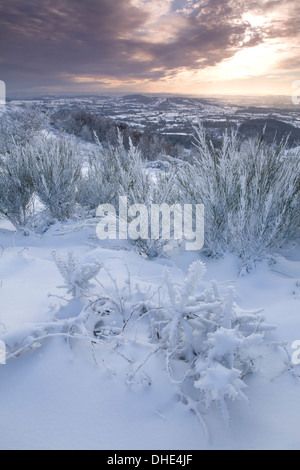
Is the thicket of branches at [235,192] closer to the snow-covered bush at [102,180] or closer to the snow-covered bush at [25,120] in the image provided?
the snow-covered bush at [102,180]

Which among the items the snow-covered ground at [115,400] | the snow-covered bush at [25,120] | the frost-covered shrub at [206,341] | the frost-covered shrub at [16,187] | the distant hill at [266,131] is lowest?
the snow-covered ground at [115,400]

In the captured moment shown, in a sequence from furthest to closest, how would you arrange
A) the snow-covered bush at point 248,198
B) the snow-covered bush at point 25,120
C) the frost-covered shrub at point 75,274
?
the snow-covered bush at point 25,120, the snow-covered bush at point 248,198, the frost-covered shrub at point 75,274

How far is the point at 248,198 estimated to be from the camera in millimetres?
3170

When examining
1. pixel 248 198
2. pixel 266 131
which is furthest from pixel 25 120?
pixel 248 198

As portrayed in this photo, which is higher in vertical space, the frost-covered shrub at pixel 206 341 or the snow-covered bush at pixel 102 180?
the snow-covered bush at pixel 102 180

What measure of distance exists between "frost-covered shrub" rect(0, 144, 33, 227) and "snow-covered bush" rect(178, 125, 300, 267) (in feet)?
9.62

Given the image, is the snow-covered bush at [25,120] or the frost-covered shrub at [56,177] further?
the snow-covered bush at [25,120]

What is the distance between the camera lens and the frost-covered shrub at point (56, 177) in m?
4.62

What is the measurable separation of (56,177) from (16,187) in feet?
2.40

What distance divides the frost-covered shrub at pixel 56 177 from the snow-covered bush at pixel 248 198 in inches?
93.1

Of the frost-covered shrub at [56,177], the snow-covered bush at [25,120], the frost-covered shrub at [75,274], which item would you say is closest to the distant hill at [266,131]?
the frost-covered shrub at [75,274]

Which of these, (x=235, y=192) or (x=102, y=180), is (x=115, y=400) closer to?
(x=235, y=192)

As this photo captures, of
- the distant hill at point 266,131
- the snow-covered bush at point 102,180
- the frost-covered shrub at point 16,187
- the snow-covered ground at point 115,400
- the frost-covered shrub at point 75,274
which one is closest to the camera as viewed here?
the snow-covered ground at point 115,400
